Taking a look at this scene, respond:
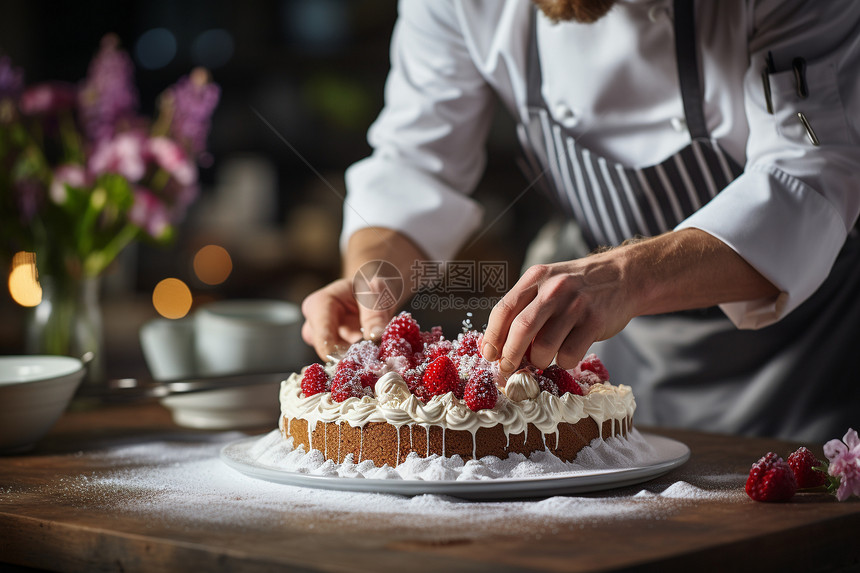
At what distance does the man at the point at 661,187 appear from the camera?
127 cm

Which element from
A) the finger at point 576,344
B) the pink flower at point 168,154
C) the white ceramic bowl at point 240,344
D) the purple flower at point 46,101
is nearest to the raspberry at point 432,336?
the finger at point 576,344

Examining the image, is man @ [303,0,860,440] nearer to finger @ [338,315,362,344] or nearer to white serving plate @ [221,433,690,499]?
finger @ [338,315,362,344]

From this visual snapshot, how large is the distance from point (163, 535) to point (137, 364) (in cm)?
326

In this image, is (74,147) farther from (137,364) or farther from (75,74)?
(75,74)

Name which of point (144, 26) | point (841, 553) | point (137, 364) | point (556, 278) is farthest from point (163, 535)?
point (144, 26)

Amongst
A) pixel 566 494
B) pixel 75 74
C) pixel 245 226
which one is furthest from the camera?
pixel 75 74

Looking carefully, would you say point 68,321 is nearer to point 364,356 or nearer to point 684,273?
point 364,356

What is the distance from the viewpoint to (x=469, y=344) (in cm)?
124

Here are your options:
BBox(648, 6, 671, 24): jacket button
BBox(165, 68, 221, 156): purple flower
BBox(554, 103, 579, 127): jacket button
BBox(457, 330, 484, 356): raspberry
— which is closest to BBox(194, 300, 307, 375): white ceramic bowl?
BBox(165, 68, 221, 156): purple flower

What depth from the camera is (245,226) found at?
4441 mm

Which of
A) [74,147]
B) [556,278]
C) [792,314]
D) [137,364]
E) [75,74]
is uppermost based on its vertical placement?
[75,74]

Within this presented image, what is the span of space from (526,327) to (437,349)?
0.19 metres

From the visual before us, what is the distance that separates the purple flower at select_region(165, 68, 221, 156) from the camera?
1.96m

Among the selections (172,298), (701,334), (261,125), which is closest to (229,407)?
(701,334)
